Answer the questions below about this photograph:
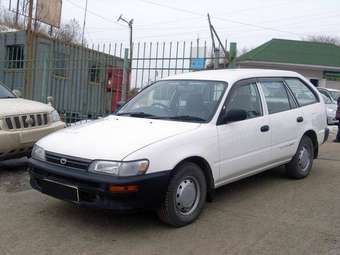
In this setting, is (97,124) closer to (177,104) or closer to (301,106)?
(177,104)

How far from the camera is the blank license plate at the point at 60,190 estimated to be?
4574mm

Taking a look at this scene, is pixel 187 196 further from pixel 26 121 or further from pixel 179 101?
pixel 26 121


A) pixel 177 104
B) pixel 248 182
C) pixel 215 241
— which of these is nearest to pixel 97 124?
pixel 177 104

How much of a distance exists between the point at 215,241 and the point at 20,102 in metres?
4.53

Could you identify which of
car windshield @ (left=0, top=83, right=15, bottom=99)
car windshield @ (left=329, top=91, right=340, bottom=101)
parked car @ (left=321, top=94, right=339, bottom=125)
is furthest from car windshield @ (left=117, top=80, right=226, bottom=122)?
car windshield @ (left=329, top=91, right=340, bottom=101)

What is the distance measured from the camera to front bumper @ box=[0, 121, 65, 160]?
22.0 feet

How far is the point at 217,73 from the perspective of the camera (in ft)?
20.4

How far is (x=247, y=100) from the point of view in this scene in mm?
5918

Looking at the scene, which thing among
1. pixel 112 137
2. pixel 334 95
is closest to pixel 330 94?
pixel 334 95

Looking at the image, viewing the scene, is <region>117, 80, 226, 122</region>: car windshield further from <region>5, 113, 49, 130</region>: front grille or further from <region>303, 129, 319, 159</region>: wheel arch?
<region>303, 129, 319, 159</region>: wheel arch

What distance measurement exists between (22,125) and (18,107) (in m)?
0.36

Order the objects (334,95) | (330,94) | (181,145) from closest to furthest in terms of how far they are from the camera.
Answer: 1. (181,145)
2. (330,94)
3. (334,95)

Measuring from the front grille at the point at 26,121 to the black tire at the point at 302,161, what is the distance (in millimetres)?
3795

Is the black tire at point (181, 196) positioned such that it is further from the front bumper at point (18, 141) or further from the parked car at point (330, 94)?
the parked car at point (330, 94)
